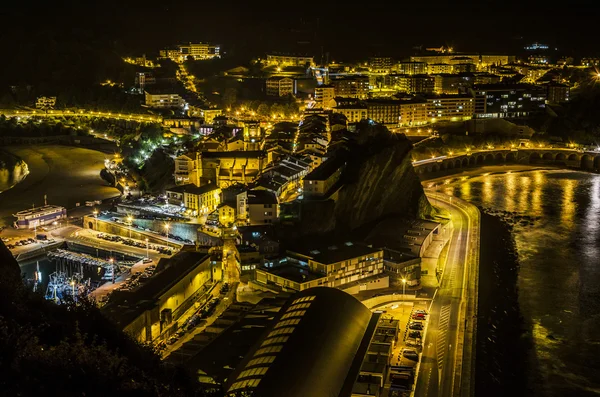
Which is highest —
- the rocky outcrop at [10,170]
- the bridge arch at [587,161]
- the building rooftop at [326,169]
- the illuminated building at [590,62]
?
the illuminated building at [590,62]

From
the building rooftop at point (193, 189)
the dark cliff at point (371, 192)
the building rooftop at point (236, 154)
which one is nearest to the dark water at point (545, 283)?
the dark cliff at point (371, 192)

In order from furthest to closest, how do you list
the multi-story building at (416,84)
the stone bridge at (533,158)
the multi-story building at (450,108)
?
the multi-story building at (416,84) → the multi-story building at (450,108) → the stone bridge at (533,158)

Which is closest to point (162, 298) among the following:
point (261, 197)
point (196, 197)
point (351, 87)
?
point (261, 197)

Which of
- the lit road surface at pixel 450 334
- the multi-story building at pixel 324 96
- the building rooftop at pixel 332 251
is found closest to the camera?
the lit road surface at pixel 450 334

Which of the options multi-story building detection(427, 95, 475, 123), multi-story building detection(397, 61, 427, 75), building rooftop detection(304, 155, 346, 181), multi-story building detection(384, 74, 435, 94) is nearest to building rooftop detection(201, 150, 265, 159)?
building rooftop detection(304, 155, 346, 181)

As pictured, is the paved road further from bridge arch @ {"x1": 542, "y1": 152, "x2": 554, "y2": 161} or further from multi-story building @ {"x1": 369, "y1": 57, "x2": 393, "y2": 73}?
multi-story building @ {"x1": 369, "y1": 57, "x2": 393, "y2": 73}

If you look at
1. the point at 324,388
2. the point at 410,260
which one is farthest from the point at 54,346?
the point at 410,260

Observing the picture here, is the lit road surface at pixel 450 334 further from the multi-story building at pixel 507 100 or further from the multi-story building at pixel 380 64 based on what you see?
the multi-story building at pixel 380 64
